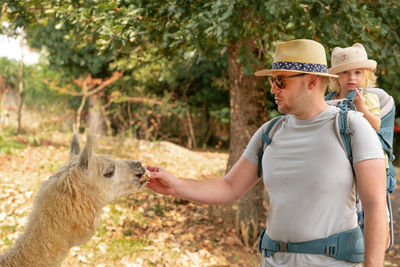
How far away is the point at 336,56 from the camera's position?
10.9ft

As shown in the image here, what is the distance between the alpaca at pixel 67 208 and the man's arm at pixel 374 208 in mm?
1356

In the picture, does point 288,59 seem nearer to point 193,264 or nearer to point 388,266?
point 193,264

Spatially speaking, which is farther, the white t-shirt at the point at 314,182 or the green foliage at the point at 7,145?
the green foliage at the point at 7,145

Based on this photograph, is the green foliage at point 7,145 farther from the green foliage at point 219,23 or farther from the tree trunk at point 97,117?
the green foliage at point 219,23

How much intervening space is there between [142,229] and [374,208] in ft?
18.6

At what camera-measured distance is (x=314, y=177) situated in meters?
2.06

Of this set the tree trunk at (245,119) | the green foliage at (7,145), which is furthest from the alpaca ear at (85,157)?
the green foliage at (7,145)

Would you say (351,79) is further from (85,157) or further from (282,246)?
(85,157)

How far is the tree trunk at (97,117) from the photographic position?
14938 mm

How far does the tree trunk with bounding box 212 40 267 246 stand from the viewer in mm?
6738

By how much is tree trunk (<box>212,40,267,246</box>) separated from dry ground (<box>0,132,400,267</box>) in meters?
0.30

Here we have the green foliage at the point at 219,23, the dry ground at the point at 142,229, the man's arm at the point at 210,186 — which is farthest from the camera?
the dry ground at the point at 142,229

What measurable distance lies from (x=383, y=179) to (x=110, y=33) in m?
4.04

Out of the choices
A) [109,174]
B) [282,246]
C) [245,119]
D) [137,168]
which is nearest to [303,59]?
[282,246]
